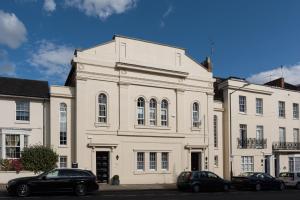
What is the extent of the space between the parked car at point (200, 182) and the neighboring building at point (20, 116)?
10.8m

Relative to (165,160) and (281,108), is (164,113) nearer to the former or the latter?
(165,160)

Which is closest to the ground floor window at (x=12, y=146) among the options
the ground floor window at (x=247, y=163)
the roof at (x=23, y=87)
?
the roof at (x=23, y=87)

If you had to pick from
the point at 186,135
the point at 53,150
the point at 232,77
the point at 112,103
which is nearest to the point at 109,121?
the point at 112,103

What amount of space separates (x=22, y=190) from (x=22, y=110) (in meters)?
11.0

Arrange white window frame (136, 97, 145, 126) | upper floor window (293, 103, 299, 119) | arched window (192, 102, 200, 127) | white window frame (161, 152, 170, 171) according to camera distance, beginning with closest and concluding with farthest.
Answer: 1. white window frame (136, 97, 145, 126)
2. white window frame (161, 152, 170, 171)
3. arched window (192, 102, 200, 127)
4. upper floor window (293, 103, 299, 119)

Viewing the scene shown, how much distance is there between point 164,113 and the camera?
35875mm

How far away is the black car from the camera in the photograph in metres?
21.4

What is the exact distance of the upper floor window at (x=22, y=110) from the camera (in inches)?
1225

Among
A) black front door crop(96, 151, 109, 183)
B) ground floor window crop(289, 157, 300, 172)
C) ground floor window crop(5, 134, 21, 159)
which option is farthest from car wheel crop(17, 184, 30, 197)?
ground floor window crop(289, 157, 300, 172)

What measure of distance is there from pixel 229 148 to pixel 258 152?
4.01m

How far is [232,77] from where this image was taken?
138ft

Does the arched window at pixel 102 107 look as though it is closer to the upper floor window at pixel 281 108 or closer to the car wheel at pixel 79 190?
the car wheel at pixel 79 190

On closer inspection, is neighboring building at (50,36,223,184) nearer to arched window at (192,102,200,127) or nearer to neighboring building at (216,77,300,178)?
arched window at (192,102,200,127)

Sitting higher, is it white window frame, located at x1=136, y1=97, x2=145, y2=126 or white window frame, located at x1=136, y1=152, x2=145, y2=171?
white window frame, located at x1=136, y1=97, x2=145, y2=126
